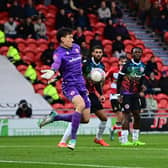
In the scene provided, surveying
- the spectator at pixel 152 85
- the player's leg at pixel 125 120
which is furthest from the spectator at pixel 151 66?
the player's leg at pixel 125 120

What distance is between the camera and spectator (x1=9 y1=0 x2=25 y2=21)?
28.3 metres

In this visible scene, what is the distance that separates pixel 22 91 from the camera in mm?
26109

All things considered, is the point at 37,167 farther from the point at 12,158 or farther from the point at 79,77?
the point at 79,77

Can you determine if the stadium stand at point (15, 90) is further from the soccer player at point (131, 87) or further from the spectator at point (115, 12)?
the soccer player at point (131, 87)

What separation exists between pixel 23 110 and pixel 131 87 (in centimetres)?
825

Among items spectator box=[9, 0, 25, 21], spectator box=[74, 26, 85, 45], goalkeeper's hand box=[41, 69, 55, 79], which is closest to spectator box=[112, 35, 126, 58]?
spectator box=[74, 26, 85, 45]

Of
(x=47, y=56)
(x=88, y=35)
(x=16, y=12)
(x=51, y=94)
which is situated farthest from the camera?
(x=88, y=35)

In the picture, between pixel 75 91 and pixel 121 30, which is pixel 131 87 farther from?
pixel 121 30

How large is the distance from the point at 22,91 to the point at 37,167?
16057mm

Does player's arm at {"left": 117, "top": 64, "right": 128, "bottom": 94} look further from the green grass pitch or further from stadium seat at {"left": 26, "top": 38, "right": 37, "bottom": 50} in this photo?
stadium seat at {"left": 26, "top": 38, "right": 37, "bottom": 50}

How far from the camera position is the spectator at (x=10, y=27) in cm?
2761

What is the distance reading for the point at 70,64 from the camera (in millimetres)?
13969

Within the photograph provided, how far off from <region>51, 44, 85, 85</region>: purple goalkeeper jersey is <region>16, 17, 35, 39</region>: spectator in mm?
13668

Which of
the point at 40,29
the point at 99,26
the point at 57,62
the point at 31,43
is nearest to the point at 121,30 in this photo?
the point at 99,26
